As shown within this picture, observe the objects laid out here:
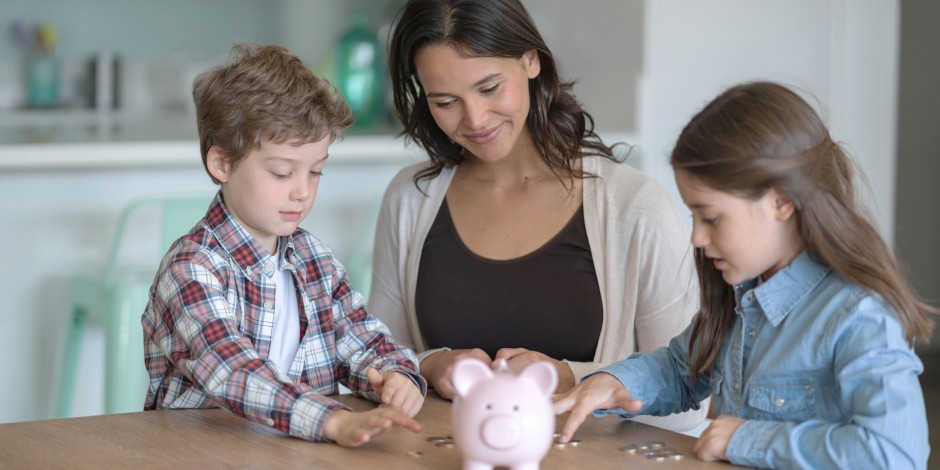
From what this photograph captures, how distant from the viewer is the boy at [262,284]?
137 cm

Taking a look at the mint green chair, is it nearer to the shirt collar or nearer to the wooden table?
the wooden table

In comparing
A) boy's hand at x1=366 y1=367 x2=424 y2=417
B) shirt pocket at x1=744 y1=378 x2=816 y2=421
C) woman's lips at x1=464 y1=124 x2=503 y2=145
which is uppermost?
woman's lips at x1=464 y1=124 x2=503 y2=145

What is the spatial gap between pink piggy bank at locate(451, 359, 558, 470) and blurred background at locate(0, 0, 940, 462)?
1.31 m

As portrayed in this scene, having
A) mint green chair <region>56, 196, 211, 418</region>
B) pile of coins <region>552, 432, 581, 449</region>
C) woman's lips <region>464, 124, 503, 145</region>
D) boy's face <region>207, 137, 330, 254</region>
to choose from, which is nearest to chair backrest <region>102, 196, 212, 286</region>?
mint green chair <region>56, 196, 211, 418</region>

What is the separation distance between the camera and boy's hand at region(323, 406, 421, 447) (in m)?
1.23

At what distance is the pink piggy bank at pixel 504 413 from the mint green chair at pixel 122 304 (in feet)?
5.41

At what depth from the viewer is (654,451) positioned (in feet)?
4.09

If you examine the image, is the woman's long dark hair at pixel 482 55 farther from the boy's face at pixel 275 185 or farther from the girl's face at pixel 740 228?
the girl's face at pixel 740 228

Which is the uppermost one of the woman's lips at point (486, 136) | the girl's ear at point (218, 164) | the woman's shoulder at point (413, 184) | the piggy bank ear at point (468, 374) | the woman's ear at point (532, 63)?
the woman's ear at point (532, 63)

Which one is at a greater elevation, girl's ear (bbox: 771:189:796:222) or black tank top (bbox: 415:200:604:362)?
girl's ear (bbox: 771:189:796:222)

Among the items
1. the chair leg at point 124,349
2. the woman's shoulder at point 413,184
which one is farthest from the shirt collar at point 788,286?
the chair leg at point 124,349

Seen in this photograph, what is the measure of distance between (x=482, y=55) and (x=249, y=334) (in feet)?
1.78

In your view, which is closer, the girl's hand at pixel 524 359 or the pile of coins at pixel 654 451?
the pile of coins at pixel 654 451

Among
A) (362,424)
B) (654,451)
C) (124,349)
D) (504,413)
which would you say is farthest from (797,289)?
(124,349)
